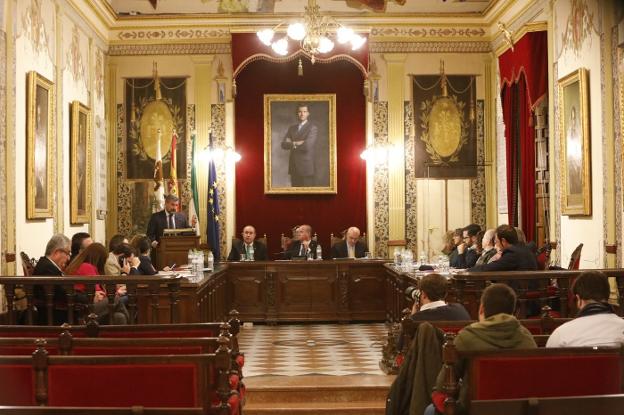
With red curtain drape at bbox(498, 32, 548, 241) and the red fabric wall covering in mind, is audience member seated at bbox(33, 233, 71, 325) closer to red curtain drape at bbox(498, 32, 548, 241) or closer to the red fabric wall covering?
red curtain drape at bbox(498, 32, 548, 241)

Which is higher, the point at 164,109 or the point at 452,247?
the point at 164,109

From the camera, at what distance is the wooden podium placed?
43.3 feet

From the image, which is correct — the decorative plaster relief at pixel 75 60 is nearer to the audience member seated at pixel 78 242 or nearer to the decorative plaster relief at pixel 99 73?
the decorative plaster relief at pixel 99 73

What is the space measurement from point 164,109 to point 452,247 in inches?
224

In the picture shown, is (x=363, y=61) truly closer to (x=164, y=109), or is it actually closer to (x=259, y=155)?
A: (x=259, y=155)

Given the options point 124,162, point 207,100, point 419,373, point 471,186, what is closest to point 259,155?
point 207,100

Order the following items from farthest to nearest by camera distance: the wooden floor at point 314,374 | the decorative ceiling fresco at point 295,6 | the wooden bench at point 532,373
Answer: the decorative ceiling fresco at point 295,6
the wooden floor at point 314,374
the wooden bench at point 532,373

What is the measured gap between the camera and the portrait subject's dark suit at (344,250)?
49.0 ft

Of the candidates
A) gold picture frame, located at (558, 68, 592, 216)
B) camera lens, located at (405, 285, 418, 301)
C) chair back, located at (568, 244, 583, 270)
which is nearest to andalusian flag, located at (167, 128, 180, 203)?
camera lens, located at (405, 285, 418, 301)

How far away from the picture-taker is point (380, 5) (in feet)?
53.1

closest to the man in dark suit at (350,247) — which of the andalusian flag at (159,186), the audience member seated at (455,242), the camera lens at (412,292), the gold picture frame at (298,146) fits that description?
the audience member seated at (455,242)

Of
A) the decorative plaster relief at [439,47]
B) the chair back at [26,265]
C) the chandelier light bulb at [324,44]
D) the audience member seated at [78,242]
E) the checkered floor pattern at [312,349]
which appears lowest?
the checkered floor pattern at [312,349]

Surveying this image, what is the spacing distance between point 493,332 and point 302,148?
1182 cm

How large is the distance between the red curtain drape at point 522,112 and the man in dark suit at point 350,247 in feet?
8.00
